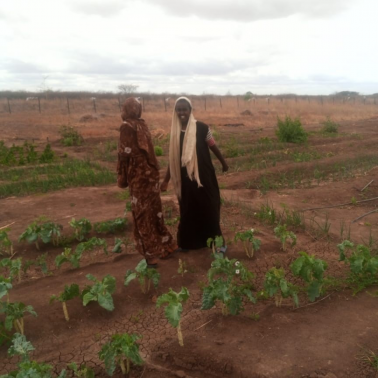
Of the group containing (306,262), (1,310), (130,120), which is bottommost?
(1,310)

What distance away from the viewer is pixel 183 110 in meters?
3.63

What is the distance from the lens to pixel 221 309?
309cm

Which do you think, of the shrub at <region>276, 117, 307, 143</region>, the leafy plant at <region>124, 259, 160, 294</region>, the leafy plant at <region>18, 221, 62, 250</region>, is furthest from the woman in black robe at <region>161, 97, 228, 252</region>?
the shrub at <region>276, 117, 307, 143</region>

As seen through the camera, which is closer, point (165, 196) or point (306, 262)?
point (306, 262)

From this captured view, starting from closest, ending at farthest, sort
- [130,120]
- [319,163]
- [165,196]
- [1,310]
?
[1,310]
[130,120]
[165,196]
[319,163]

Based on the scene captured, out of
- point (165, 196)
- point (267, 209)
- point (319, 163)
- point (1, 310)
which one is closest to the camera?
point (1, 310)

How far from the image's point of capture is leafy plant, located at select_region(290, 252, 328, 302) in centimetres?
295

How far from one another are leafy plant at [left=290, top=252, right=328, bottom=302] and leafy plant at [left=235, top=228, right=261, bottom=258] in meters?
0.83

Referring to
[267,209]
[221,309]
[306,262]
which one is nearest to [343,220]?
[267,209]

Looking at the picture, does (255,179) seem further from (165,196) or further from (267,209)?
(267,209)

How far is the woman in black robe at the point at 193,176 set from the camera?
3.66m

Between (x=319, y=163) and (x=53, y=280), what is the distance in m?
6.70

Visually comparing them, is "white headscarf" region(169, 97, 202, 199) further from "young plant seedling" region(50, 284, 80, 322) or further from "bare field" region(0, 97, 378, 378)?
"young plant seedling" region(50, 284, 80, 322)

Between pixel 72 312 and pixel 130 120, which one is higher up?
pixel 130 120
